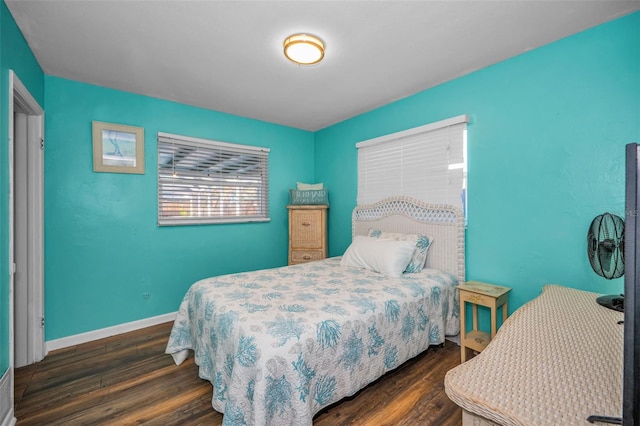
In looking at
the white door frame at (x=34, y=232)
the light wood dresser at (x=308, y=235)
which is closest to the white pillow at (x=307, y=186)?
the light wood dresser at (x=308, y=235)

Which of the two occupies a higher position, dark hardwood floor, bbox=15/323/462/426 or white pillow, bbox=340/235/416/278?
white pillow, bbox=340/235/416/278

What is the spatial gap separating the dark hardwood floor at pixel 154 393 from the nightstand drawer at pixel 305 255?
5.79 ft

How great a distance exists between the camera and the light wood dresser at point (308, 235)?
3.86 m

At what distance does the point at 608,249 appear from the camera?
152 centimetres

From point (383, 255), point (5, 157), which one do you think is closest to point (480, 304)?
point (383, 255)

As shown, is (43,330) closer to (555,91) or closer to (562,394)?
(562,394)

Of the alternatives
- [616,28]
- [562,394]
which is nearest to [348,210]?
[616,28]

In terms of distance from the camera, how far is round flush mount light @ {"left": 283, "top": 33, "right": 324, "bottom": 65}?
1982 mm

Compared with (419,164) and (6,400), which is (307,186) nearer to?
(419,164)

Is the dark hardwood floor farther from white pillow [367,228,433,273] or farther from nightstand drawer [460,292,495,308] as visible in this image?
white pillow [367,228,433,273]

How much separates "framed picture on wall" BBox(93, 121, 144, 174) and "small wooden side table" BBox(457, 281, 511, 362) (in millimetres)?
3433

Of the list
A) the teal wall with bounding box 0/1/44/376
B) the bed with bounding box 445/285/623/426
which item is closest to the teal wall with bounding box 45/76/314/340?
the teal wall with bounding box 0/1/44/376

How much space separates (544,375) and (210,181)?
3499 millimetres

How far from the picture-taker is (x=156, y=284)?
10.4 feet
